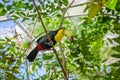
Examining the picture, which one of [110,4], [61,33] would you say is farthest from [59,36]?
[110,4]

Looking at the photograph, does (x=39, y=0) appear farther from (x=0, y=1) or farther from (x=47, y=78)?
(x=47, y=78)

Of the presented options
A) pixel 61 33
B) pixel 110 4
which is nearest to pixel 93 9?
pixel 110 4

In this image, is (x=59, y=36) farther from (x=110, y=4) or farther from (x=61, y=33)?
(x=110, y=4)

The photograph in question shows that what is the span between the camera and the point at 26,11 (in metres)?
1.80

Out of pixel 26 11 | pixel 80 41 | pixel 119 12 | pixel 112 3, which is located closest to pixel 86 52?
pixel 80 41

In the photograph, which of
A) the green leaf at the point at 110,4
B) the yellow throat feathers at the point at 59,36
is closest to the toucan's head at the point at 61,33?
the yellow throat feathers at the point at 59,36

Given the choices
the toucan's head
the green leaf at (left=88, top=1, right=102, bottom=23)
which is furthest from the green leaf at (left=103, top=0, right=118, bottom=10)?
the toucan's head

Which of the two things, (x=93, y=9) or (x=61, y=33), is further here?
(x=61, y=33)

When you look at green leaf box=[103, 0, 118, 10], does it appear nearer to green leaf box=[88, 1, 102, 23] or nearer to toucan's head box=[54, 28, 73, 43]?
green leaf box=[88, 1, 102, 23]

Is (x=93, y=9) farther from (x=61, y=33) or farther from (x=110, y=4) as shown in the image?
(x=61, y=33)

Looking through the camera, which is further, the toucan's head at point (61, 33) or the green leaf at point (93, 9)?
the toucan's head at point (61, 33)

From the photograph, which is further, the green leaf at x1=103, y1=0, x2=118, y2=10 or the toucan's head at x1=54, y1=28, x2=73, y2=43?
the toucan's head at x1=54, y1=28, x2=73, y2=43

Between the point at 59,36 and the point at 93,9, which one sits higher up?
the point at 59,36

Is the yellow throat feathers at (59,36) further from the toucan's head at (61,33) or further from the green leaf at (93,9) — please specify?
the green leaf at (93,9)
